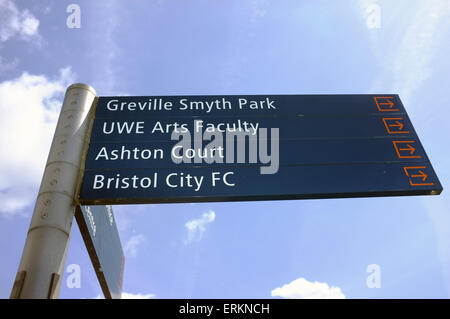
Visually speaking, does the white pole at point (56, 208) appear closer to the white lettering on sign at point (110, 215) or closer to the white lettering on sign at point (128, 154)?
the white lettering on sign at point (128, 154)

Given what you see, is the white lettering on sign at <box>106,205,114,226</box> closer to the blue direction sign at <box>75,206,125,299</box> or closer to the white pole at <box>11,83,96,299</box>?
the blue direction sign at <box>75,206,125,299</box>

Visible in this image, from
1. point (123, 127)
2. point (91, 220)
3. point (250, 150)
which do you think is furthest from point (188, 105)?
point (91, 220)

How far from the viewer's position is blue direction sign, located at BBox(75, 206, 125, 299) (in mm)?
5797

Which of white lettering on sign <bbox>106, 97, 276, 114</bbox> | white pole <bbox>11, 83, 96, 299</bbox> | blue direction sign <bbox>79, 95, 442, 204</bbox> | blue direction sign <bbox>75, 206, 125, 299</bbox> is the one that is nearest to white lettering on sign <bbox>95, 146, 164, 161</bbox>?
blue direction sign <bbox>79, 95, 442, 204</bbox>

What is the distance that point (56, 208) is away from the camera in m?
5.06

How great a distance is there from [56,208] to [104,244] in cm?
191

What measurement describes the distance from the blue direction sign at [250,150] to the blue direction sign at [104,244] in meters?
0.67

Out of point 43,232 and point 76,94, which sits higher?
point 76,94

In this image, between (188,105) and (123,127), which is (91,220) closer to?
(123,127)

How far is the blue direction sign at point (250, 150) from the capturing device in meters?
5.37

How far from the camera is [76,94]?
20.8 feet
